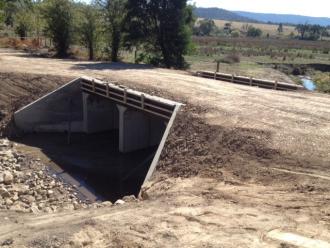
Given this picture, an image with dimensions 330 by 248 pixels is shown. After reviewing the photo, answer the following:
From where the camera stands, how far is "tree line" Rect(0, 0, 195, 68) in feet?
116

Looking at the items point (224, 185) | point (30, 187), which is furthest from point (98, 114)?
point (224, 185)

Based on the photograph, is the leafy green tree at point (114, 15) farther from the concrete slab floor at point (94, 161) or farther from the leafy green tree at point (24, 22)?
the leafy green tree at point (24, 22)

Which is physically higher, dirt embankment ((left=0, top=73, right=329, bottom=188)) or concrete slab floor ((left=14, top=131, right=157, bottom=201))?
dirt embankment ((left=0, top=73, right=329, bottom=188))

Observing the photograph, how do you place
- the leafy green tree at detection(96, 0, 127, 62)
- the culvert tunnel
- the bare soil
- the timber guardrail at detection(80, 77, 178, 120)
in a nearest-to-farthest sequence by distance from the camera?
1. the bare soil
2. the timber guardrail at detection(80, 77, 178, 120)
3. the culvert tunnel
4. the leafy green tree at detection(96, 0, 127, 62)

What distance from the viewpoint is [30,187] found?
18.2 m

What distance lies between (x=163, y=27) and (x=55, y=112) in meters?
13.9

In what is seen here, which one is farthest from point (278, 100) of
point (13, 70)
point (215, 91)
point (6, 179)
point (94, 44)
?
point (94, 44)

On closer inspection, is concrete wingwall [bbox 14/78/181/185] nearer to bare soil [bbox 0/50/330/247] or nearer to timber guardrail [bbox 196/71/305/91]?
bare soil [bbox 0/50/330/247]

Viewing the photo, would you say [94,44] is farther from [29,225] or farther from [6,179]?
[29,225]

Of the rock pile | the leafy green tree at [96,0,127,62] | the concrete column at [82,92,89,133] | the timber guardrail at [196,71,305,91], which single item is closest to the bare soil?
the timber guardrail at [196,71,305,91]

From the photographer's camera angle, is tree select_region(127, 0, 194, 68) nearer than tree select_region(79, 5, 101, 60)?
Yes

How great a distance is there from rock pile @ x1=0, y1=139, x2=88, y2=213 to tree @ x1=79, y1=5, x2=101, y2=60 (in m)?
18.1

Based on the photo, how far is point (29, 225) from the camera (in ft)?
33.7

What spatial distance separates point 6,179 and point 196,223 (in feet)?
36.6
